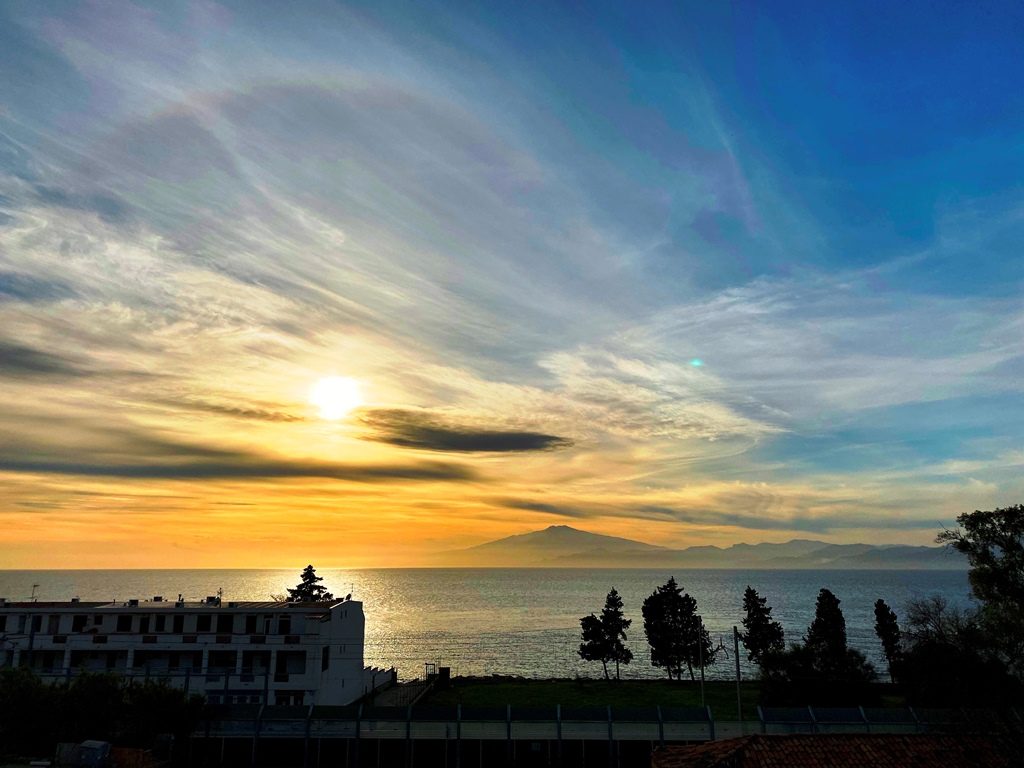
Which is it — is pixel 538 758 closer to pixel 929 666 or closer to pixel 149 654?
pixel 929 666

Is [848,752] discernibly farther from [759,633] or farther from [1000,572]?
[759,633]

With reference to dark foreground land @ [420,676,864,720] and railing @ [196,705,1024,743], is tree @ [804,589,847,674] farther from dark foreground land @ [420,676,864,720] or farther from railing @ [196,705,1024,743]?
railing @ [196,705,1024,743]

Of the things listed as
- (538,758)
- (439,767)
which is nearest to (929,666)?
(538,758)

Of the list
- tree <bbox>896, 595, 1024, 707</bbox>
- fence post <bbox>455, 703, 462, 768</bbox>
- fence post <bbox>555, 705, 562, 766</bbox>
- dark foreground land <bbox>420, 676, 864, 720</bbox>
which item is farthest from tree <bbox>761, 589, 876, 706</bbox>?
fence post <bbox>455, 703, 462, 768</bbox>

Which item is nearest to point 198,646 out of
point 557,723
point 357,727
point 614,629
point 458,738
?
point 357,727

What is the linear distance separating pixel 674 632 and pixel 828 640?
20.9 meters

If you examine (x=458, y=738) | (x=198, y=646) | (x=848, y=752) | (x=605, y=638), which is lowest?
(x=458, y=738)

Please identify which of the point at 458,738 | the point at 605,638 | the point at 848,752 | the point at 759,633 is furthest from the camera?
the point at 605,638

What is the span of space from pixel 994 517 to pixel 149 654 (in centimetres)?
6804

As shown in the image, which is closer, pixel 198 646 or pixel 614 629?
pixel 198 646

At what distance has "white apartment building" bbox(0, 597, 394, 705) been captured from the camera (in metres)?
63.2

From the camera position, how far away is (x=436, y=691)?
74.9 meters

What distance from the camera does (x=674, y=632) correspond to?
90.2 metres

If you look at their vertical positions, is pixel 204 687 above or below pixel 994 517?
below
